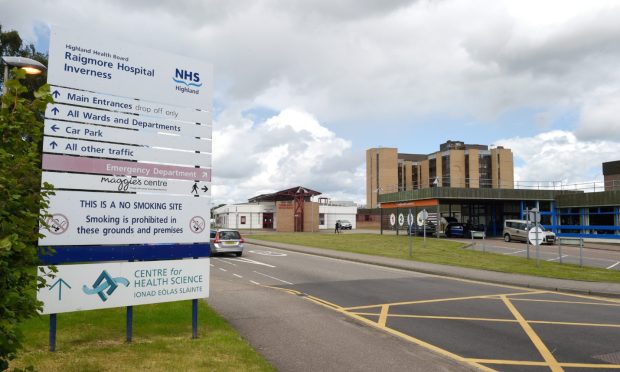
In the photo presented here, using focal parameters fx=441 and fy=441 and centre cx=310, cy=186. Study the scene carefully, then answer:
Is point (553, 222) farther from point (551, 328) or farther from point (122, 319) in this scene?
point (122, 319)

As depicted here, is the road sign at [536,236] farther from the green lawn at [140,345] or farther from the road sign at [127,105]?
the road sign at [127,105]

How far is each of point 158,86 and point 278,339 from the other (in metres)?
4.60

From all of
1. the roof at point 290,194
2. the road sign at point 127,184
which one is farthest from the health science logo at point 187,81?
the roof at point 290,194

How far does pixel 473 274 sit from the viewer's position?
53.3 feet

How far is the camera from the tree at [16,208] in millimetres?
2949

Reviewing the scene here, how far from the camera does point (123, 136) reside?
22.0 feet

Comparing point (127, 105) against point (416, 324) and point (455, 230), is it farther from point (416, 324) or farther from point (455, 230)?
point (455, 230)

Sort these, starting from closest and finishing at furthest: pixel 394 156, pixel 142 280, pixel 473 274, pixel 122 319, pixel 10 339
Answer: pixel 10 339 < pixel 142 280 < pixel 122 319 < pixel 473 274 < pixel 394 156

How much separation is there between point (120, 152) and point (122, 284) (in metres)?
1.99

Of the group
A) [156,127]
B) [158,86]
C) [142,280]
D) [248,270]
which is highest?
[158,86]

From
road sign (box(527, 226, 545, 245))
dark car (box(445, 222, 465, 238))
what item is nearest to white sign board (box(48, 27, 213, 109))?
road sign (box(527, 226, 545, 245))

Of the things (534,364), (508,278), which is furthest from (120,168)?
(508,278)

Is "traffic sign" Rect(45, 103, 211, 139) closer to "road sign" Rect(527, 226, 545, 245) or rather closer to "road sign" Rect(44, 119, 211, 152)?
"road sign" Rect(44, 119, 211, 152)

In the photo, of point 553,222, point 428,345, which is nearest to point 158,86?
point 428,345
